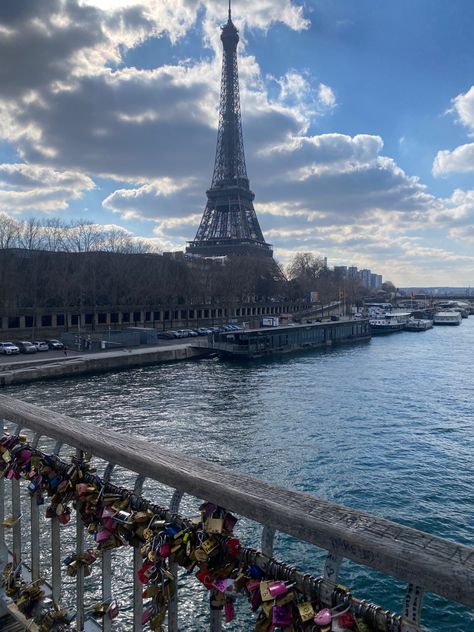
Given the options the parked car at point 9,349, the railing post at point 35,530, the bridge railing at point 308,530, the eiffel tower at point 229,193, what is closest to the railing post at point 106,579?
the bridge railing at point 308,530

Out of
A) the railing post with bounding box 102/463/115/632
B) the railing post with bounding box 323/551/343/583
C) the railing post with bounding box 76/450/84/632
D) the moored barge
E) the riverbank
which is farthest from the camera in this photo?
the moored barge

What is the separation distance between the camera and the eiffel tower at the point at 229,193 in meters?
90.4

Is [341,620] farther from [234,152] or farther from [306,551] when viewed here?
[234,152]

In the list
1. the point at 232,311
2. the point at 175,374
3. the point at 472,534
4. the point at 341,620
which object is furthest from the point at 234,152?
the point at 341,620

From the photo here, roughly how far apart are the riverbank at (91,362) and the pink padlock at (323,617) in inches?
1004

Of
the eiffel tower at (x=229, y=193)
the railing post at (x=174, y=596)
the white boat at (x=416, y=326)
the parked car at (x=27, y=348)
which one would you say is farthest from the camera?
the eiffel tower at (x=229, y=193)

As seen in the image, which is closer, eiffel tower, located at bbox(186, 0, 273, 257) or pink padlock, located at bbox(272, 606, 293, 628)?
pink padlock, located at bbox(272, 606, 293, 628)

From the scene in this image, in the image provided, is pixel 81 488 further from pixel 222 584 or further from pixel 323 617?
pixel 323 617

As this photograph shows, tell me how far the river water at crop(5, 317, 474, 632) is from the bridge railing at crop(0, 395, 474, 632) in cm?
567

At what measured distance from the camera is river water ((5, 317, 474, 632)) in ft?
31.5

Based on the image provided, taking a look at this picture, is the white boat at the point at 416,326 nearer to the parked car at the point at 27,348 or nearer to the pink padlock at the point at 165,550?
the parked car at the point at 27,348

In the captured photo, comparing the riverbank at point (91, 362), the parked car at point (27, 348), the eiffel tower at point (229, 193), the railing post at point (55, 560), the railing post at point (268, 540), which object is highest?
the eiffel tower at point (229, 193)

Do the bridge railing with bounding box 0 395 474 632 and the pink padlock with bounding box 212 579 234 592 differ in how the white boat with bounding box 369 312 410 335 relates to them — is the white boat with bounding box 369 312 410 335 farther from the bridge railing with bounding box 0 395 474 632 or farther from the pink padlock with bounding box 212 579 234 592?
the pink padlock with bounding box 212 579 234 592

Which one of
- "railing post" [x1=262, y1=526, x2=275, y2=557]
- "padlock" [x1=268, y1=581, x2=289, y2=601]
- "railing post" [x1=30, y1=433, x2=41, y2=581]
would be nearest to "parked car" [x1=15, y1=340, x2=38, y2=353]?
"railing post" [x1=30, y1=433, x2=41, y2=581]
